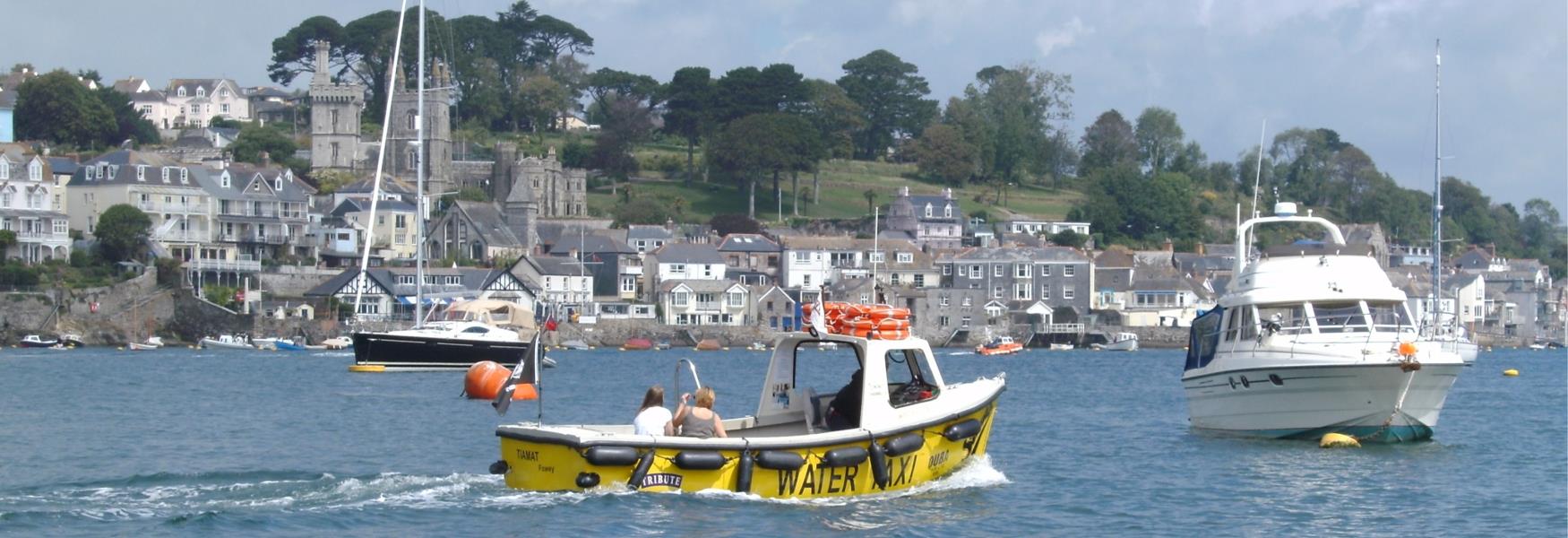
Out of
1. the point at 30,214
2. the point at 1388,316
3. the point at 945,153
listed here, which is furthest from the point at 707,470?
the point at 945,153

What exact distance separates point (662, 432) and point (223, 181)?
288ft

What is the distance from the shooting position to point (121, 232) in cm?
9438

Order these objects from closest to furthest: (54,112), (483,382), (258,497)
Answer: (258,497)
(483,382)
(54,112)

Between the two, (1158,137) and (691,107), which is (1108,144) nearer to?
(1158,137)

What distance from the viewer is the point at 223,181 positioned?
10519 cm

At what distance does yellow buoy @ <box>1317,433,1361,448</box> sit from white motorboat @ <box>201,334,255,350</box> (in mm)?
61806

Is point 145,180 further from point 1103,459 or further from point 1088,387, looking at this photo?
point 1103,459

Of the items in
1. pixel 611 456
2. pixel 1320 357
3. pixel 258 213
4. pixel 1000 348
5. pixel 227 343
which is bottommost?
pixel 1000 348

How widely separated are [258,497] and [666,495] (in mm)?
5246

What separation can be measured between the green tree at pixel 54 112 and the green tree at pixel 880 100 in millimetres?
61284

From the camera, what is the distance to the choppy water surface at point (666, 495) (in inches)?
864

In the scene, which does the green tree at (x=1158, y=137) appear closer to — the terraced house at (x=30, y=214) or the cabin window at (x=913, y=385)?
the terraced house at (x=30, y=214)

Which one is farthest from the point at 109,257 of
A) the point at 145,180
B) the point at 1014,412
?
the point at 1014,412

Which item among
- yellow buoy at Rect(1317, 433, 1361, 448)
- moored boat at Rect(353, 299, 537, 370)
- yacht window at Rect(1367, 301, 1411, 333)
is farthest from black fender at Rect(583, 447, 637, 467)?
moored boat at Rect(353, 299, 537, 370)
